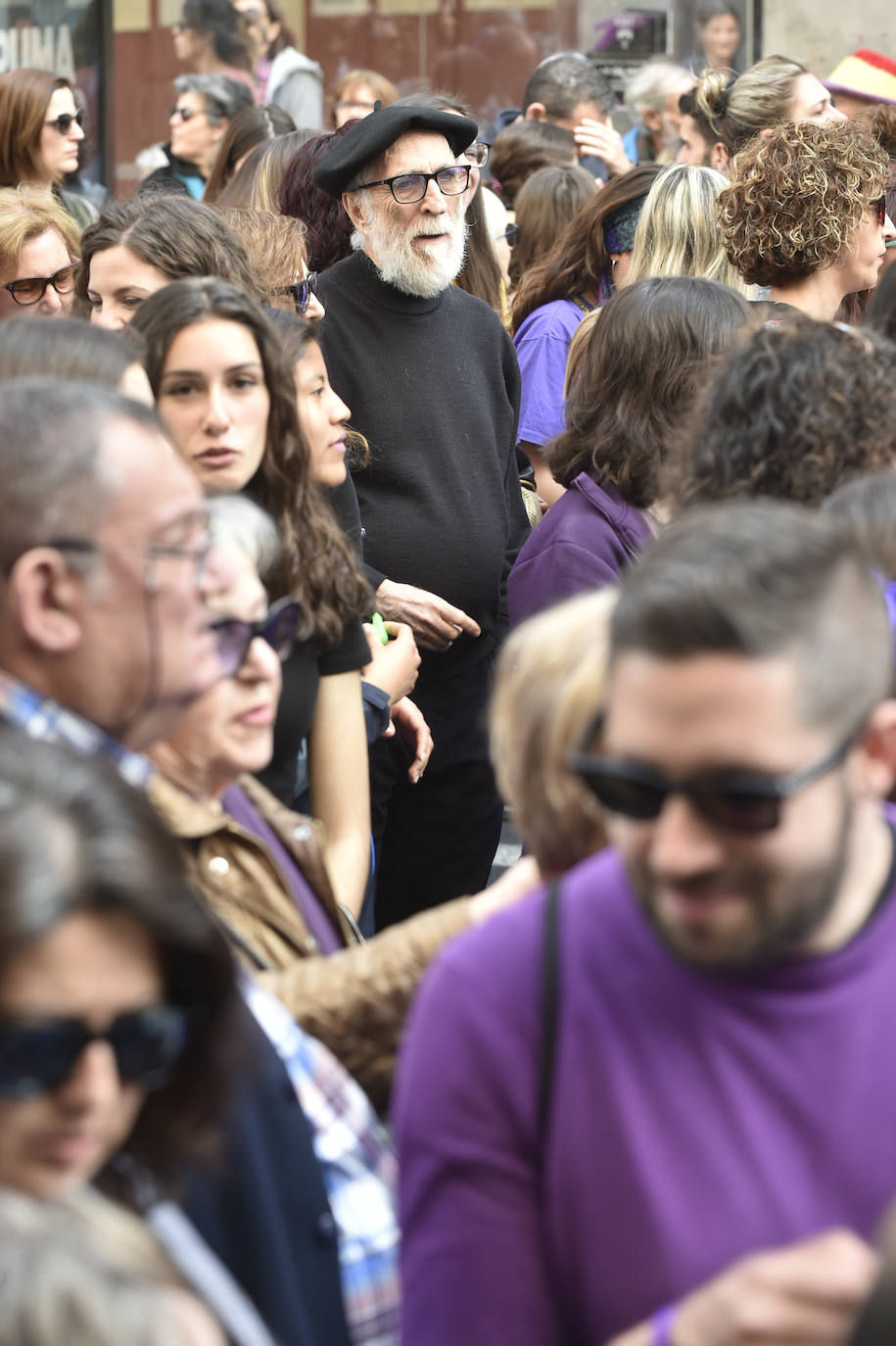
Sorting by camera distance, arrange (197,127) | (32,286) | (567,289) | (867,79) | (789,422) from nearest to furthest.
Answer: (789,422), (32,286), (567,289), (867,79), (197,127)

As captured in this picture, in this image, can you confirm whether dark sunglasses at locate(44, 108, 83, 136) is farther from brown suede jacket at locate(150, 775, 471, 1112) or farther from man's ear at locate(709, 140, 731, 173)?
brown suede jacket at locate(150, 775, 471, 1112)

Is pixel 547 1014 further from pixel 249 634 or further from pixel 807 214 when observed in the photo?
pixel 807 214

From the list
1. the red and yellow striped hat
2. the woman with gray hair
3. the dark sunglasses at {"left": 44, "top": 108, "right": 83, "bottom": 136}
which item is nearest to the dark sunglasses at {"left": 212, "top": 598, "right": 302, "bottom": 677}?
the dark sunglasses at {"left": 44, "top": 108, "right": 83, "bottom": 136}

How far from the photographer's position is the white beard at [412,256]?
4480 millimetres

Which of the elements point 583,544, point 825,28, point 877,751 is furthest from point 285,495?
point 825,28

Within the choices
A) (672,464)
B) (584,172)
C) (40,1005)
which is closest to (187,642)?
(40,1005)

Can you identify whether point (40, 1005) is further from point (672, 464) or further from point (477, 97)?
point (477, 97)

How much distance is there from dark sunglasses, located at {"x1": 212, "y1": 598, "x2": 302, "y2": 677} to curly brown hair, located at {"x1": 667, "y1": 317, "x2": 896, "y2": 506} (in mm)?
724

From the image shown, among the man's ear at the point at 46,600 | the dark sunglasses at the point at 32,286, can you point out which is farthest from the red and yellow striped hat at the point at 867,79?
the man's ear at the point at 46,600

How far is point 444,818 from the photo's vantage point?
4371mm

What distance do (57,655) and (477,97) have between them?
34.2ft

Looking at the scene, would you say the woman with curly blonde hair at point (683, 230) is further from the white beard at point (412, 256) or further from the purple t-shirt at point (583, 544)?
the purple t-shirt at point (583, 544)

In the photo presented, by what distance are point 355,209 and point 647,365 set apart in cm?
148

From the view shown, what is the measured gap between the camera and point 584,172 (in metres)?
6.34
